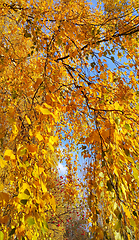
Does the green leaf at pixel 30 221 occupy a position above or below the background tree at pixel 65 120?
below

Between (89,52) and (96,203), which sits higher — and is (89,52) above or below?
above

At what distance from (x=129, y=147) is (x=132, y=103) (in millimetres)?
1313

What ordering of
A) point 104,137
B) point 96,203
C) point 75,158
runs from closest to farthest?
point 104,137 < point 96,203 < point 75,158

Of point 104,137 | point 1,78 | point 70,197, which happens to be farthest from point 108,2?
point 70,197

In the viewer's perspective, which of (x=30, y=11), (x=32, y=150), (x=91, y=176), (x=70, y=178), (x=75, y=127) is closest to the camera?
(x=32, y=150)

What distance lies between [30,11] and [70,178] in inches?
229

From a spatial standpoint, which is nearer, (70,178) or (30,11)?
(30,11)

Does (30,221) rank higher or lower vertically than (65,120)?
lower

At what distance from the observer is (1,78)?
139 inches

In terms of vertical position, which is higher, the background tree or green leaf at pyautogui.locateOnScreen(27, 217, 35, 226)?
the background tree

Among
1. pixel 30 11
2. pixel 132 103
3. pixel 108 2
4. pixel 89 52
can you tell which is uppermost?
pixel 108 2

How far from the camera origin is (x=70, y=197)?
6137 millimetres

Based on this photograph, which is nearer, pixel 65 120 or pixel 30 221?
pixel 30 221

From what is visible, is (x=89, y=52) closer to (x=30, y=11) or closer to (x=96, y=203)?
(x=30, y=11)
